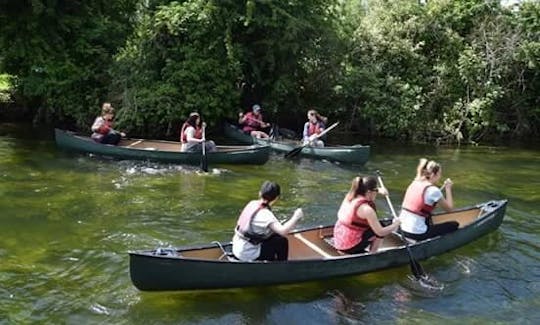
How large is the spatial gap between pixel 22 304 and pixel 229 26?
→ 41.5ft

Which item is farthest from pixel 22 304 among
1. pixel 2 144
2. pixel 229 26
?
pixel 229 26

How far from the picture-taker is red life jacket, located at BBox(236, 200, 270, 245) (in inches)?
310

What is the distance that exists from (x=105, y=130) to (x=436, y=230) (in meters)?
9.88

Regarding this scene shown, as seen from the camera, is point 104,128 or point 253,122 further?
point 253,122

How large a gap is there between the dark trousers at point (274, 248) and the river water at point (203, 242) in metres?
0.52

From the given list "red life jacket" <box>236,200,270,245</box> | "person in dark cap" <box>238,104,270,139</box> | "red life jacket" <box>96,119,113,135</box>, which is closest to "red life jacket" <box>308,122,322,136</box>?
"person in dark cap" <box>238,104,270,139</box>

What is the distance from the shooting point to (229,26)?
62.2ft

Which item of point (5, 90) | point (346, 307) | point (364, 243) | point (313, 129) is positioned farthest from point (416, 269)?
point (5, 90)

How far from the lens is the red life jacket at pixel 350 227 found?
8492 millimetres

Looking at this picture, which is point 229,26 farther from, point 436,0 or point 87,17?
point 436,0

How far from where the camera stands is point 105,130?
54.7 feet

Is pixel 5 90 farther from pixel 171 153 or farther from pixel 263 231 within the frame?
pixel 263 231

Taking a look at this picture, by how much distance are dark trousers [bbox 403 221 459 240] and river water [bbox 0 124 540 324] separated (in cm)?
48

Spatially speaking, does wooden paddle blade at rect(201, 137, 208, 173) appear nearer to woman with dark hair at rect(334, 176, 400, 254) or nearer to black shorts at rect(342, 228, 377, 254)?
woman with dark hair at rect(334, 176, 400, 254)
